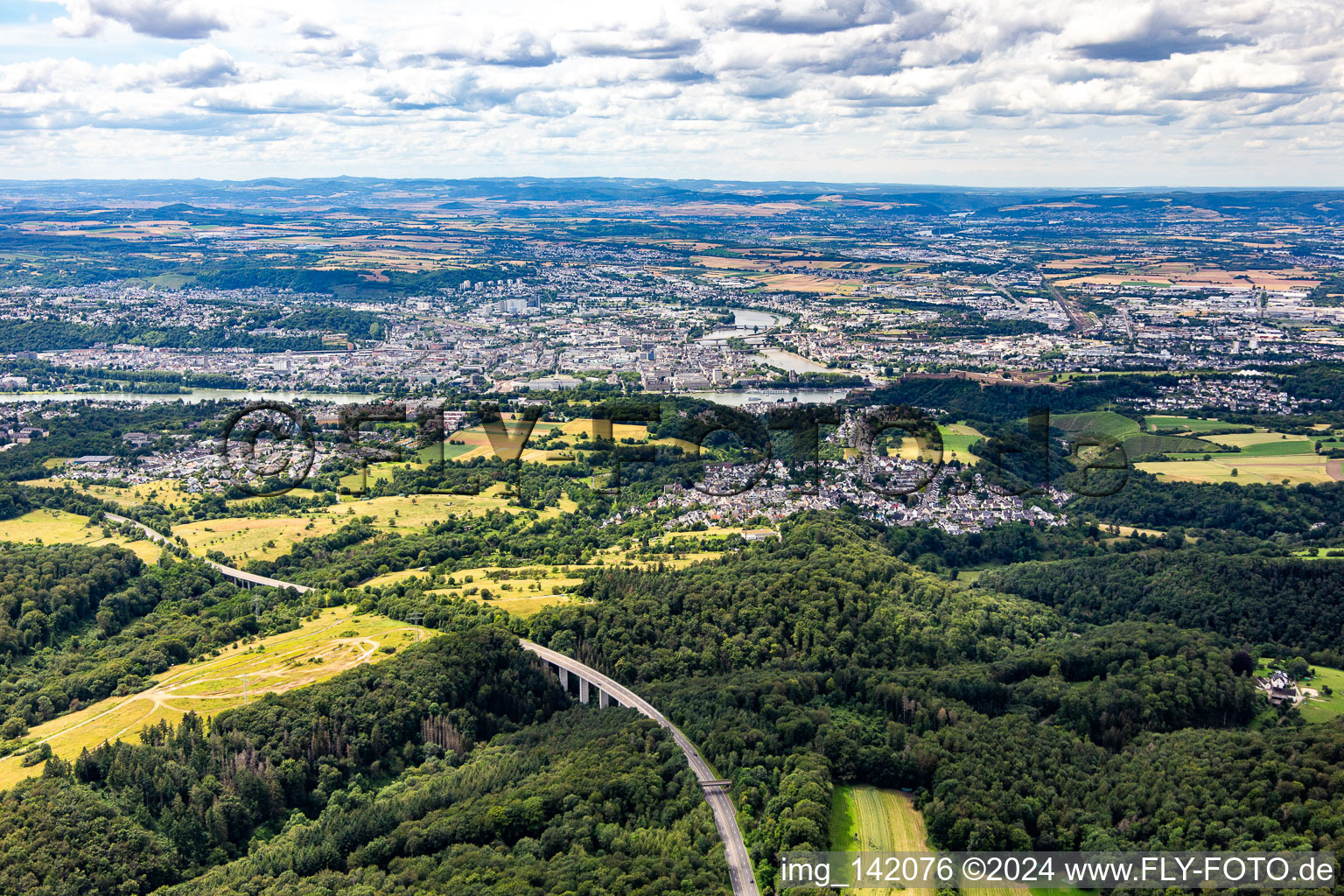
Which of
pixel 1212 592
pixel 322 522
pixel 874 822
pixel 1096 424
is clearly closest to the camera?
pixel 874 822

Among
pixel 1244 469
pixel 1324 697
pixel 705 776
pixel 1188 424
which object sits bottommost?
pixel 1324 697

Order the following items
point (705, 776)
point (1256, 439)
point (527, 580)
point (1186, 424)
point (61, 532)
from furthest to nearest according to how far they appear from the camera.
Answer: point (1186, 424), point (1256, 439), point (61, 532), point (527, 580), point (705, 776)

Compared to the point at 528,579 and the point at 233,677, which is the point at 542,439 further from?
the point at 233,677

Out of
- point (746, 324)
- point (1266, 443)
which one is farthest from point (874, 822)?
point (746, 324)

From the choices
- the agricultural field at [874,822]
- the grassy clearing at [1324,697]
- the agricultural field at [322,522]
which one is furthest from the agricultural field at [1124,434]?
the agricultural field at [874,822]

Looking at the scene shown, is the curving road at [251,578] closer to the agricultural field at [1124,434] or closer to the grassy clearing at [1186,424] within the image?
the agricultural field at [1124,434]

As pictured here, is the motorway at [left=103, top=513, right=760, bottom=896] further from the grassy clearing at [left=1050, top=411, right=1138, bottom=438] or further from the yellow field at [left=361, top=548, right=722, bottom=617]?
the grassy clearing at [left=1050, top=411, right=1138, bottom=438]
